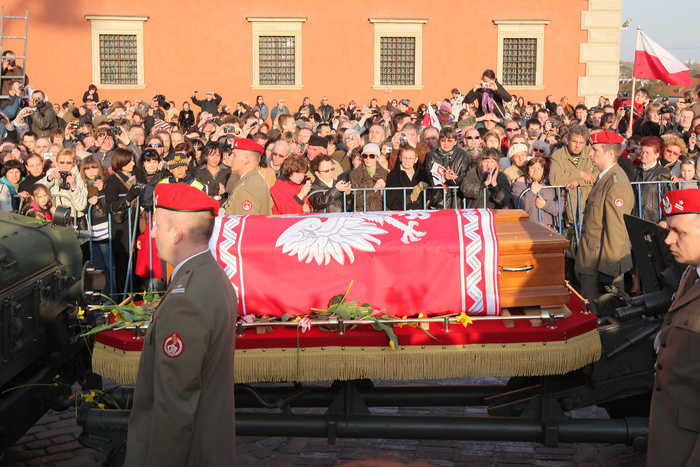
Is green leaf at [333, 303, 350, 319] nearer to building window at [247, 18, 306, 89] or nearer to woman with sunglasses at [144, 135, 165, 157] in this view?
woman with sunglasses at [144, 135, 165, 157]

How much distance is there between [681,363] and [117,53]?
25.8 meters

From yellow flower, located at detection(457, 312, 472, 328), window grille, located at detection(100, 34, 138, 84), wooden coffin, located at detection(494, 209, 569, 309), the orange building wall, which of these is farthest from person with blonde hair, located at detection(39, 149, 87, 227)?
window grille, located at detection(100, 34, 138, 84)

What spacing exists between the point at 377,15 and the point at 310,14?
2272mm

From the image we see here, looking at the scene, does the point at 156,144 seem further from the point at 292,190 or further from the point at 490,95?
the point at 490,95

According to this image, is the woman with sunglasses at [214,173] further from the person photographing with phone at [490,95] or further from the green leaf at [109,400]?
the person photographing with phone at [490,95]

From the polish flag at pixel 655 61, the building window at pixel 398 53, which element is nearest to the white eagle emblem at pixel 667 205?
the polish flag at pixel 655 61

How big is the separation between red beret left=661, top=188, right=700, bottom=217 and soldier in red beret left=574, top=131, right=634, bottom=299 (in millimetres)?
3030

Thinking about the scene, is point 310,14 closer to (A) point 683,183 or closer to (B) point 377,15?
(B) point 377,15

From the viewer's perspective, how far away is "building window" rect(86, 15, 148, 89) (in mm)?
26250

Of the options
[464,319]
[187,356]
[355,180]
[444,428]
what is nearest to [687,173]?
[355,180]

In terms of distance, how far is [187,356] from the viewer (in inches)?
116

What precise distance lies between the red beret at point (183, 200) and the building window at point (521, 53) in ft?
83.0

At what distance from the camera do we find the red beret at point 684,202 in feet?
11.2

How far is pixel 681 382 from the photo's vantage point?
11.0ft
